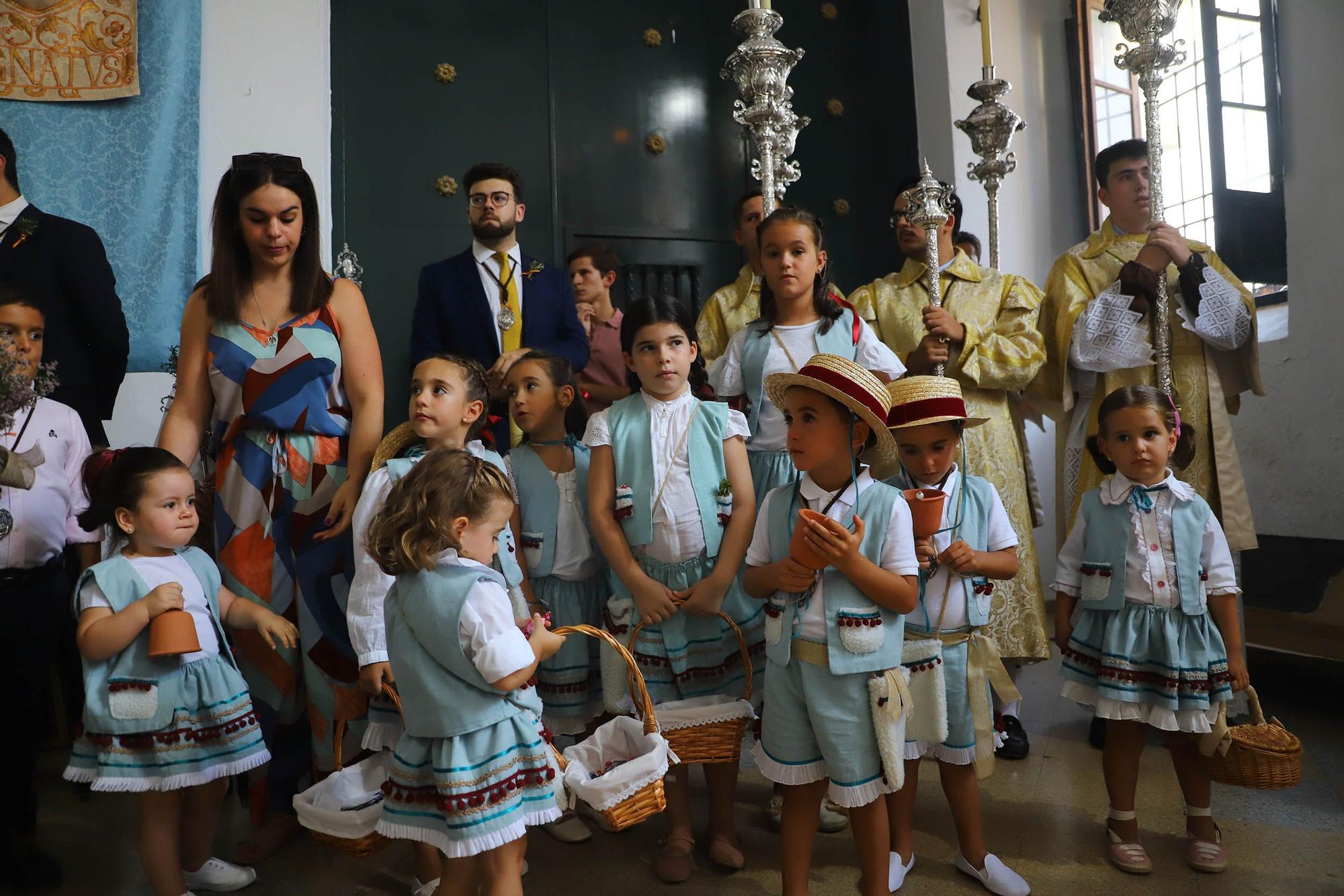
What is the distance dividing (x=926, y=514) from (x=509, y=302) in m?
2.02

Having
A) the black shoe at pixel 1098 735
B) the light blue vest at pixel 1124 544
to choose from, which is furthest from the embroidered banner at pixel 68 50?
the black shoe at pixel 1098 735

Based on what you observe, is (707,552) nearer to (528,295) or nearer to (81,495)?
(528,295)

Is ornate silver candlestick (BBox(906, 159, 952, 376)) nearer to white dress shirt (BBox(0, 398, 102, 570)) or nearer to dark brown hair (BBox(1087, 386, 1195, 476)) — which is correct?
dark brown hair (BBox(1087, 386, 1195, 476))

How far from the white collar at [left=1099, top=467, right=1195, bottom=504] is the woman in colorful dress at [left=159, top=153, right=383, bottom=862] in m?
1.94

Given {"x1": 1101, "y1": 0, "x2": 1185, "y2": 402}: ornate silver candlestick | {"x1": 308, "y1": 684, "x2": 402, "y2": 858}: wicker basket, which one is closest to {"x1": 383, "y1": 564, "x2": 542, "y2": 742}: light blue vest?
{"x1": 308, "y1": 684, "x2": 402, "y2": 858}: wicker basket

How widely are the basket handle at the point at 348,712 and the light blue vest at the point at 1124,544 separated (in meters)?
1.78

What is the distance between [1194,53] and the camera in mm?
5273

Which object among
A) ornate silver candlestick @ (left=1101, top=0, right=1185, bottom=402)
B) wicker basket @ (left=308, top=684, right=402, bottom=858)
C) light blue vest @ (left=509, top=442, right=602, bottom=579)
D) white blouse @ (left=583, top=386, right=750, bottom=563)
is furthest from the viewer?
ornate silver candlestick @ (left=1101, top=0, right=1185, bottom=402)

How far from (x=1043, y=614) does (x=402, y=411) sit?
3.36 m

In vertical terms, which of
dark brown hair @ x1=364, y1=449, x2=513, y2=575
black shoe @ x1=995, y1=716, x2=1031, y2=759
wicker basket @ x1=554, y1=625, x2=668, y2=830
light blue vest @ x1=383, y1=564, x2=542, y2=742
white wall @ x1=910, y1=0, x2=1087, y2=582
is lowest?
black shoe @ x1=995, y1=716, x2=1031, y2=759

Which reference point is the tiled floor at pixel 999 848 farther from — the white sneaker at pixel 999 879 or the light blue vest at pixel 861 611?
the light blue vest at pixel 861 611

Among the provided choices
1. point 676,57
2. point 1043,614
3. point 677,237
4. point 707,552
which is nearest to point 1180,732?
point 1043,614

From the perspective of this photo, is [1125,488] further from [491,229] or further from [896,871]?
[491,229]

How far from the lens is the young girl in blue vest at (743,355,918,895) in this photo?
7.01ft
